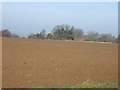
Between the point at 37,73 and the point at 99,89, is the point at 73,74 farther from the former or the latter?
the point at 99,89

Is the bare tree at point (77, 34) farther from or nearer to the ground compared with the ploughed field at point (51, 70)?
farther from the ground

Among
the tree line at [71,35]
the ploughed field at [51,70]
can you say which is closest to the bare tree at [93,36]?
the tree line at [71,35]

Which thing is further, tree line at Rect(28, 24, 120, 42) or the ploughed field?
tree line at Rect(28, 24, 120, 42)

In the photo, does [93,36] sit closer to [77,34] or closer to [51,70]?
[77,34]

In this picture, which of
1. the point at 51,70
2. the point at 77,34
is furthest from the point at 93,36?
the point at 51,70

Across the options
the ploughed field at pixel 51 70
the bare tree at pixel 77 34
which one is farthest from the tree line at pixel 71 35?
the ploughed field at pixel 51 70

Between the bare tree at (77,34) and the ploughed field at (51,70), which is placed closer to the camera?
the ploughed field at (51,70)

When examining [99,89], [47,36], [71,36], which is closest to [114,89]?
[99,89]

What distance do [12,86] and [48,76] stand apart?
2297 mm

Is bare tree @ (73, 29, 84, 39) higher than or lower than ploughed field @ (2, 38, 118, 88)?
higher

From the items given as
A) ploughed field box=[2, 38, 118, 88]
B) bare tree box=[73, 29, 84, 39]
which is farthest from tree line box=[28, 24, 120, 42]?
ploughed field box=[2, 38, 118, 88]

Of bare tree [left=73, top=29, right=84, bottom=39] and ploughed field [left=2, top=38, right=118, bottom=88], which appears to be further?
bare tree [left=73, top=29, right=84, bottom=39]

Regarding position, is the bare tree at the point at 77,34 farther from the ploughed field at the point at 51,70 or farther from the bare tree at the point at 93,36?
the ploughed field at the point at 51,70

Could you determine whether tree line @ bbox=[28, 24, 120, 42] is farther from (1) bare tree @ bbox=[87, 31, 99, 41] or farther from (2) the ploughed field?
(2) the ploughed field
